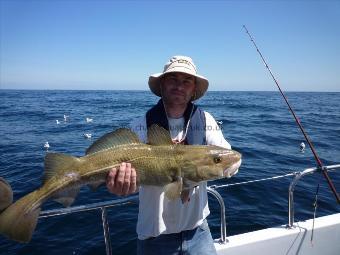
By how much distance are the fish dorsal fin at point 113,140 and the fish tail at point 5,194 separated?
2.56ft

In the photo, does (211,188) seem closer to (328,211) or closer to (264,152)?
(328,211)

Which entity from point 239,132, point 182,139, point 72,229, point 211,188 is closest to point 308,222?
point 211,188

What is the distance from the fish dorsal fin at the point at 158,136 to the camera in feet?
10.5

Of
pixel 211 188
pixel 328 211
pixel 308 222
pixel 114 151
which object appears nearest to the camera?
pixel 114 151

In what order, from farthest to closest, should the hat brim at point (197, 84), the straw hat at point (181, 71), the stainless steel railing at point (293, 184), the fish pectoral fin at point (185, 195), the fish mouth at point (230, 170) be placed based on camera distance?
the stainless steel railing at point (293, 184), the hat brim at point (197, 84), the straw hat at point (181, 71), the fish mouth at point (230, 170), the fish pectoral fin at point (185, 195)

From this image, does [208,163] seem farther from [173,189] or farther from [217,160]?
[173,189]

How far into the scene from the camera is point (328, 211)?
9.33 metres

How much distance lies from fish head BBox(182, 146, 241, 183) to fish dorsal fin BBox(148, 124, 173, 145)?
0.81 ft

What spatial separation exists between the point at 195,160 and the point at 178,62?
3.96 feet

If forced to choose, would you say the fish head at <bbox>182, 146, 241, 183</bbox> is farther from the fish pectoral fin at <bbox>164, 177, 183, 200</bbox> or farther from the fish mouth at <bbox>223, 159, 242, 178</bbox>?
the fish pectoral fin at <bbox>164, 177, 183, 200</bbox>

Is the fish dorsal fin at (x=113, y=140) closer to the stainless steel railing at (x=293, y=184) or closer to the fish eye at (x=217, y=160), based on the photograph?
the fish eye at (x=217, y=160)

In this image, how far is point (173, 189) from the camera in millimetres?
3027

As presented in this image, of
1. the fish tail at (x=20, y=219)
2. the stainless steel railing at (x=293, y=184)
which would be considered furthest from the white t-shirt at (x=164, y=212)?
the stainless steel railing at (x=293, y=184)

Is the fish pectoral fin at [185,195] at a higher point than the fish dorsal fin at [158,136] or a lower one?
lower
